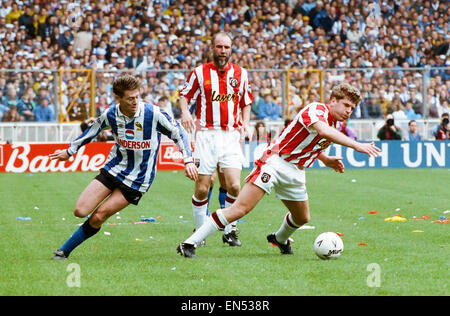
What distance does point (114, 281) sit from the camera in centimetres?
667

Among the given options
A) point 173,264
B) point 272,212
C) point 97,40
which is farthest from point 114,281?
point 97,40

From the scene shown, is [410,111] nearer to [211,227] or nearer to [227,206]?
[227,206]

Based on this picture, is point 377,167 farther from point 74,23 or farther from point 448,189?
point 74,23

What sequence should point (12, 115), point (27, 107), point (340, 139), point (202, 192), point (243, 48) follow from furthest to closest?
point (243, 48), point (27, 107), point (12, 115), point (202, 192), point (340, 139)

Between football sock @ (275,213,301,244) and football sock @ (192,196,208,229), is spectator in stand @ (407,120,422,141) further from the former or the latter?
football sock @ (275,213,301,244)

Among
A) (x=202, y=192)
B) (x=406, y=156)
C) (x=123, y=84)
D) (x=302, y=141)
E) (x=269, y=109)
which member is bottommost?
(x=406, y=156)

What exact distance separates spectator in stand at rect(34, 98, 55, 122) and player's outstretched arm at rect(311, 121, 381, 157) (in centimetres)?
1522

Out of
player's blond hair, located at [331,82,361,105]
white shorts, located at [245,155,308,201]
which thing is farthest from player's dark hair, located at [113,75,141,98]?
player's blond hair, located at [331,82,361,105]

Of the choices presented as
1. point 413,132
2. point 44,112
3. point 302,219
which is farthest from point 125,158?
point 413,132

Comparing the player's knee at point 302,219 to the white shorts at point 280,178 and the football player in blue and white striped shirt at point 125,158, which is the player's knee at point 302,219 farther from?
the football player in blue and white striped shirt at point 125,158

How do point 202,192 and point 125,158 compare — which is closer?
point 125,158

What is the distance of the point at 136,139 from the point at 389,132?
15.0 metres

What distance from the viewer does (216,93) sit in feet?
30.4

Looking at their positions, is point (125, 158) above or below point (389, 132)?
above
